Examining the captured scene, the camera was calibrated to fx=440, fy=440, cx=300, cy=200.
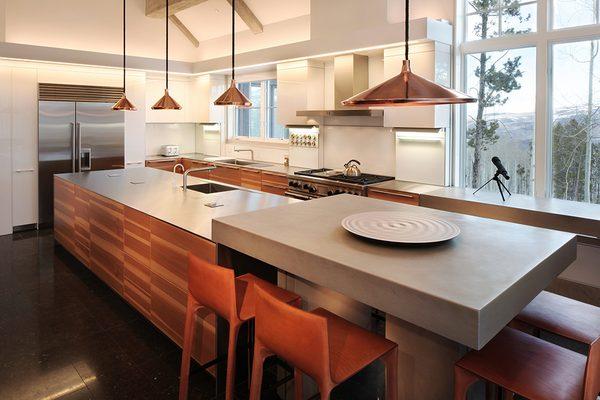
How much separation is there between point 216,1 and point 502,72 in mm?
4459

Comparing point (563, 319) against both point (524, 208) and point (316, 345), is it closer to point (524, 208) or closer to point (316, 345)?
point (316, 345)

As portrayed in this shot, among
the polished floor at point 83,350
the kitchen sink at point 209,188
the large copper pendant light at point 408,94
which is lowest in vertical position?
the polished floor at point 83,350

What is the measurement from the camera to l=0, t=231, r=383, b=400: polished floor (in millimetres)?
2523

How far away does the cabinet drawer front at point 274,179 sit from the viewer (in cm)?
557

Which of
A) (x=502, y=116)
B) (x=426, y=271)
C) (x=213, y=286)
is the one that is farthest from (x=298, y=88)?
(x=426, y=271)

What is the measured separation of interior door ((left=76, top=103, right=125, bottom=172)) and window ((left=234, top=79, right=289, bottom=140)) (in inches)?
79.4

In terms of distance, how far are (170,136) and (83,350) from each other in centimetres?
567

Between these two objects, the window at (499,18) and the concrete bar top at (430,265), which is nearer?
the concrete bar top at (430,265)

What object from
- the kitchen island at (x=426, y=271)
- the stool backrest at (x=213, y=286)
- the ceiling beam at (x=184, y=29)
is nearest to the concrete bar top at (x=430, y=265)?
the kitchen island at (x=426, y=271)

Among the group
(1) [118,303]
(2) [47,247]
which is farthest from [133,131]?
(1) [118,303]

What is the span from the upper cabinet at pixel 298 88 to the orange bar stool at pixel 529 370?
4395 mm

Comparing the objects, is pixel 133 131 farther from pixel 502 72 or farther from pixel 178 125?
pixel 502 72

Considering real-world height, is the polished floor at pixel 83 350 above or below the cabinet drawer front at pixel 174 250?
below

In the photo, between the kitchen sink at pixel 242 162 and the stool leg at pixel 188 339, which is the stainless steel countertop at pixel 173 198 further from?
the kitchen sink at pixel 242 162
